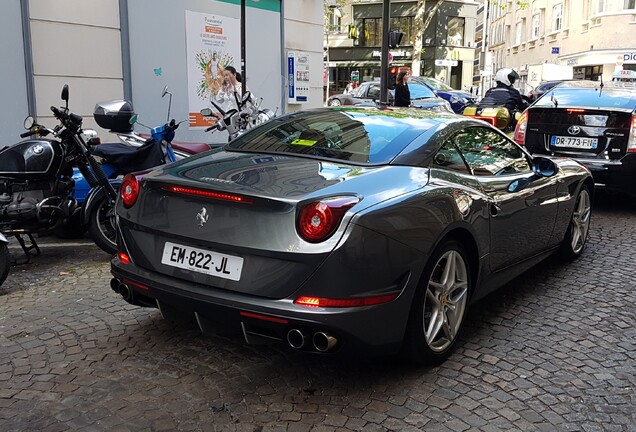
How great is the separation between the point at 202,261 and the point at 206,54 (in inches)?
323

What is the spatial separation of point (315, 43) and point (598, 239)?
822 cm

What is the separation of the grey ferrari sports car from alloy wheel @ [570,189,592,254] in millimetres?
1705

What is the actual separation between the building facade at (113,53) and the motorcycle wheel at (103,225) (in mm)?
3200

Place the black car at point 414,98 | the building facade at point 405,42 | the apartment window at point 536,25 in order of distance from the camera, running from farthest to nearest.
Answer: the apartment window at point 536,25
the building facade at point 405,42
the black car at point 414,98

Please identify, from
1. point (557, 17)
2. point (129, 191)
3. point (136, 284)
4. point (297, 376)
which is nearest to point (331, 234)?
point (297, 376)

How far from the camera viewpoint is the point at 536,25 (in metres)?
48.6

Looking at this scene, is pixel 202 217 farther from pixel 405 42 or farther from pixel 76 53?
pixel 405 42

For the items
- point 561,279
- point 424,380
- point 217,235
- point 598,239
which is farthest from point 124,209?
point 598,239

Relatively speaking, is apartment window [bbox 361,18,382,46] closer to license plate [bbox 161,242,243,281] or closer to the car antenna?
the car antenna

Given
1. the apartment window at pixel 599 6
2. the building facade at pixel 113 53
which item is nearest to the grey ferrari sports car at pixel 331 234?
the building facade at pixel 113 53

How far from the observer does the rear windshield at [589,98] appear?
25.7 ft

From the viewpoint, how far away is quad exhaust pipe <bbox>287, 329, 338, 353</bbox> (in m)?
2.91

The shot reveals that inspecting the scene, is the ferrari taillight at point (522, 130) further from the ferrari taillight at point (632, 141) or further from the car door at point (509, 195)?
the car door at point (509, 195)

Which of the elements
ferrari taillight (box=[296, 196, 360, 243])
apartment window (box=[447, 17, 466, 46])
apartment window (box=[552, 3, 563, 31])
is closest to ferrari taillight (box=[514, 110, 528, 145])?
ferrari taillight (box=[296, 196, 360, 243])
